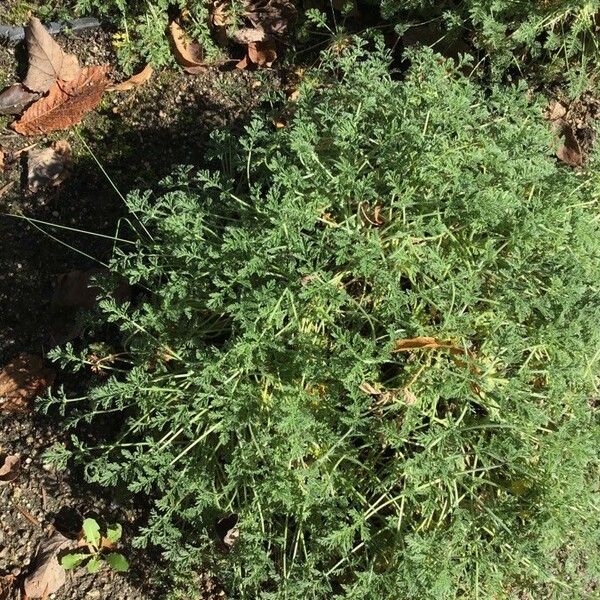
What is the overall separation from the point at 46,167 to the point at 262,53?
4.36ft

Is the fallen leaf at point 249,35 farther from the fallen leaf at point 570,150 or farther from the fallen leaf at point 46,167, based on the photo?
the fallen leaf at point 570,150

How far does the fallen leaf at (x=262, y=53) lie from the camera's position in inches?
166

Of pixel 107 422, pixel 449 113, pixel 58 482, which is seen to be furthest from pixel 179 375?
pixel 449 113

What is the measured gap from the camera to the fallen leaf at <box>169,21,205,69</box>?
4152 mm

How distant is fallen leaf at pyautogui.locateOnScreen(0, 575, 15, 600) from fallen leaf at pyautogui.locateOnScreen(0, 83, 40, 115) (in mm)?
2358

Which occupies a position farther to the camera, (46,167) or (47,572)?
(46,167)

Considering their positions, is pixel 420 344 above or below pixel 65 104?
below

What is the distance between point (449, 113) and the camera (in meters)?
2.98

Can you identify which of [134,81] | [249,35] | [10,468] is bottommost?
[10,468]

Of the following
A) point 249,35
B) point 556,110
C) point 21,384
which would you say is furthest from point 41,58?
point 556,110

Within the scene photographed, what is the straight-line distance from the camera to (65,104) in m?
4.12

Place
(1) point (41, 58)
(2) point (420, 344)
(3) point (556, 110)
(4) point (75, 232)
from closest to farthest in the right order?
(2) point (420, 344)
(4) point (75, 232)
(1) point (41, 58)
(3) point (556, 110)

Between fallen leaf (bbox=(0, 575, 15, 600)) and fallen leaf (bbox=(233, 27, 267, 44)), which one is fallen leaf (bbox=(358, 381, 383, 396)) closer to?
fallen leaf (bbox=(0, 575, 15, 600))

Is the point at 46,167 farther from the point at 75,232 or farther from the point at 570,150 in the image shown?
the point at 570,150
